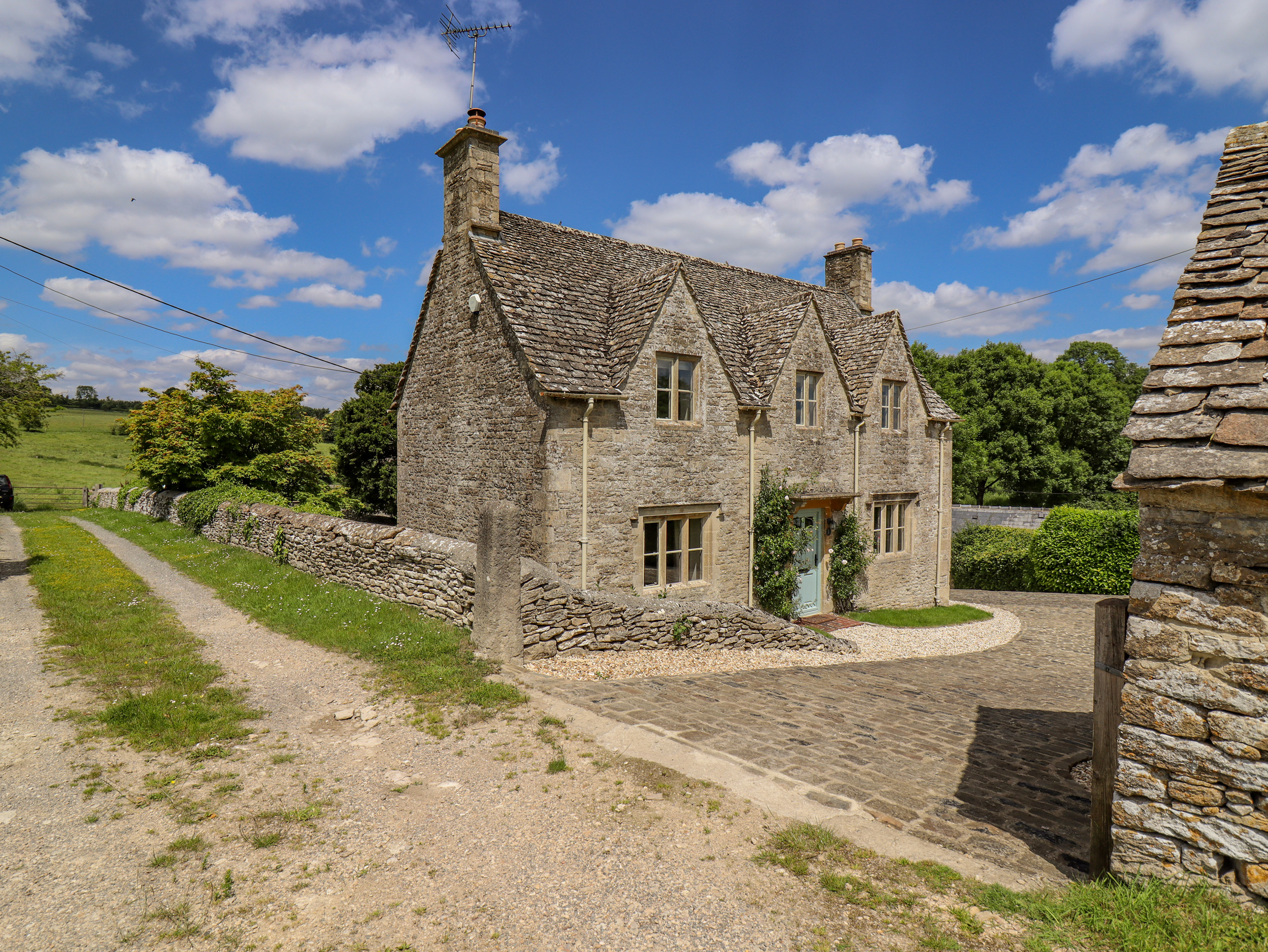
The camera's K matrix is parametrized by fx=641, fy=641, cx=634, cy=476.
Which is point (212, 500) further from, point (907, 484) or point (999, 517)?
point (999, 517)

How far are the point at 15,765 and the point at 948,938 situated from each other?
8522 mm

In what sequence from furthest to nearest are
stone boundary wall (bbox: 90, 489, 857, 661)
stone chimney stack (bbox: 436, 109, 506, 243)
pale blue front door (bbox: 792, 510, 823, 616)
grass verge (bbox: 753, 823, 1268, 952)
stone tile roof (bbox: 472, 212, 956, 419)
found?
pale blue front door (bbox: 792, 510, 823, 616) < stone chimney stack (bbox: 436, 109, 506, 243) < stone tile roof (bbox: 472, 212, 956, 419) < stone boundary wall (bbox: 90, 489, 857, 661) < grass verge (bbox: 753, 823, 1268, 952)

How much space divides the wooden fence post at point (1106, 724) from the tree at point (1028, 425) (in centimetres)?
4120

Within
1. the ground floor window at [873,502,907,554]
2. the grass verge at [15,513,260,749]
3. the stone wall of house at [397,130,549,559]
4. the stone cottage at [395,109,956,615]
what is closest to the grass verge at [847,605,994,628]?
the stone cottage at [395,109,956,615]

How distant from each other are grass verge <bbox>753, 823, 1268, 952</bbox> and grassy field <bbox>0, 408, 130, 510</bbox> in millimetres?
48278

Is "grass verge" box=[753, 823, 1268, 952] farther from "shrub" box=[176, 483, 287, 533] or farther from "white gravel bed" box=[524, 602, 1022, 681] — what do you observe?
"shrub" box=[176, 483, 287, 533]

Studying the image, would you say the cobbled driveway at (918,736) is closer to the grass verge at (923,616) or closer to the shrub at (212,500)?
the grass verge at (923,616)

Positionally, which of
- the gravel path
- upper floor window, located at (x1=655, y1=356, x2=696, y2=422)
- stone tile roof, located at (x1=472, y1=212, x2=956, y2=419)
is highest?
stone tile roof, located at (x1=472, y1=212, x2=956, y2=419)

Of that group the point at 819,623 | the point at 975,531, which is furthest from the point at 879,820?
the point at 975,531

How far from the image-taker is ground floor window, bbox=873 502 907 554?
19609mm

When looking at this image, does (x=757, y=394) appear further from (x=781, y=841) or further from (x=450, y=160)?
(x=781, y=841)

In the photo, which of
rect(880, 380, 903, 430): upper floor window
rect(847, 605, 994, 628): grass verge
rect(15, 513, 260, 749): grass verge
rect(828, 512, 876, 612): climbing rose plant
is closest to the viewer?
rect(15, 513, 260, 749): grass verge

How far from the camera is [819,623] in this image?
57.0ft

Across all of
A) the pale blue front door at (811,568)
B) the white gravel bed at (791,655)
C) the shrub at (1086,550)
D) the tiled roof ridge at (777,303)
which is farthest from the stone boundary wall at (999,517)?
the tiled roof ridge at (777,303)
